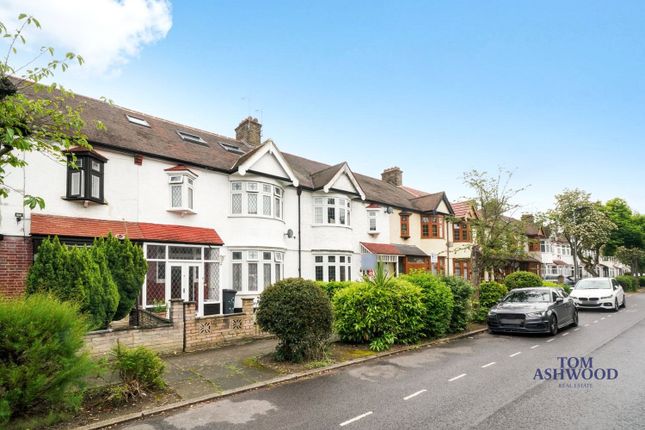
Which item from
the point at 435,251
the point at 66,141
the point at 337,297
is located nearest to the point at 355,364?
the point at 337,297

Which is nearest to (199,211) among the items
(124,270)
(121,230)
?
(121,230)

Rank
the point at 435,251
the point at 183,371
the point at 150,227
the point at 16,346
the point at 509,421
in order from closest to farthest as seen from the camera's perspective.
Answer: the point at 16,346 < the point at 509,421 < the point at 183,371 < the point at 150,227 < the point at 435,251

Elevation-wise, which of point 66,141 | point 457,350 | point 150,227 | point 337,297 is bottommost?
point 457,350

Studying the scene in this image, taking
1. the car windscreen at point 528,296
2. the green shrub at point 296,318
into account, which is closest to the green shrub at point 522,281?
the car windscreen at point 528,296

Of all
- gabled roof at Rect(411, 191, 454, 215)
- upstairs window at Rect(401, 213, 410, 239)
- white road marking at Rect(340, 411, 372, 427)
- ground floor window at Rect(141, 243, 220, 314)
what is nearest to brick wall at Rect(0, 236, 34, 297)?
ground floor window at Rect(141, 243, 220, 314)

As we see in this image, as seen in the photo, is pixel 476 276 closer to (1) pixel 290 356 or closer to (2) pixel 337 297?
(2) pixel 337 297

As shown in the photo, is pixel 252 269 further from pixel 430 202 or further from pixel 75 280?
pixel 430 202

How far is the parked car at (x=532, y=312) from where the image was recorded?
12.2 meters

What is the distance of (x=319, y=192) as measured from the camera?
2052cm

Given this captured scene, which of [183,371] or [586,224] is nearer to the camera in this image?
[183,371]

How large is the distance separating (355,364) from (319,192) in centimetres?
1236

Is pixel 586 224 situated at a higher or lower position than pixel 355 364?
higher

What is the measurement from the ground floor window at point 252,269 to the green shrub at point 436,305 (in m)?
7.04

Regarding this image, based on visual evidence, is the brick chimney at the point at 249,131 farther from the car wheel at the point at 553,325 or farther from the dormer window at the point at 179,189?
the car wheel at the point at 553,325
